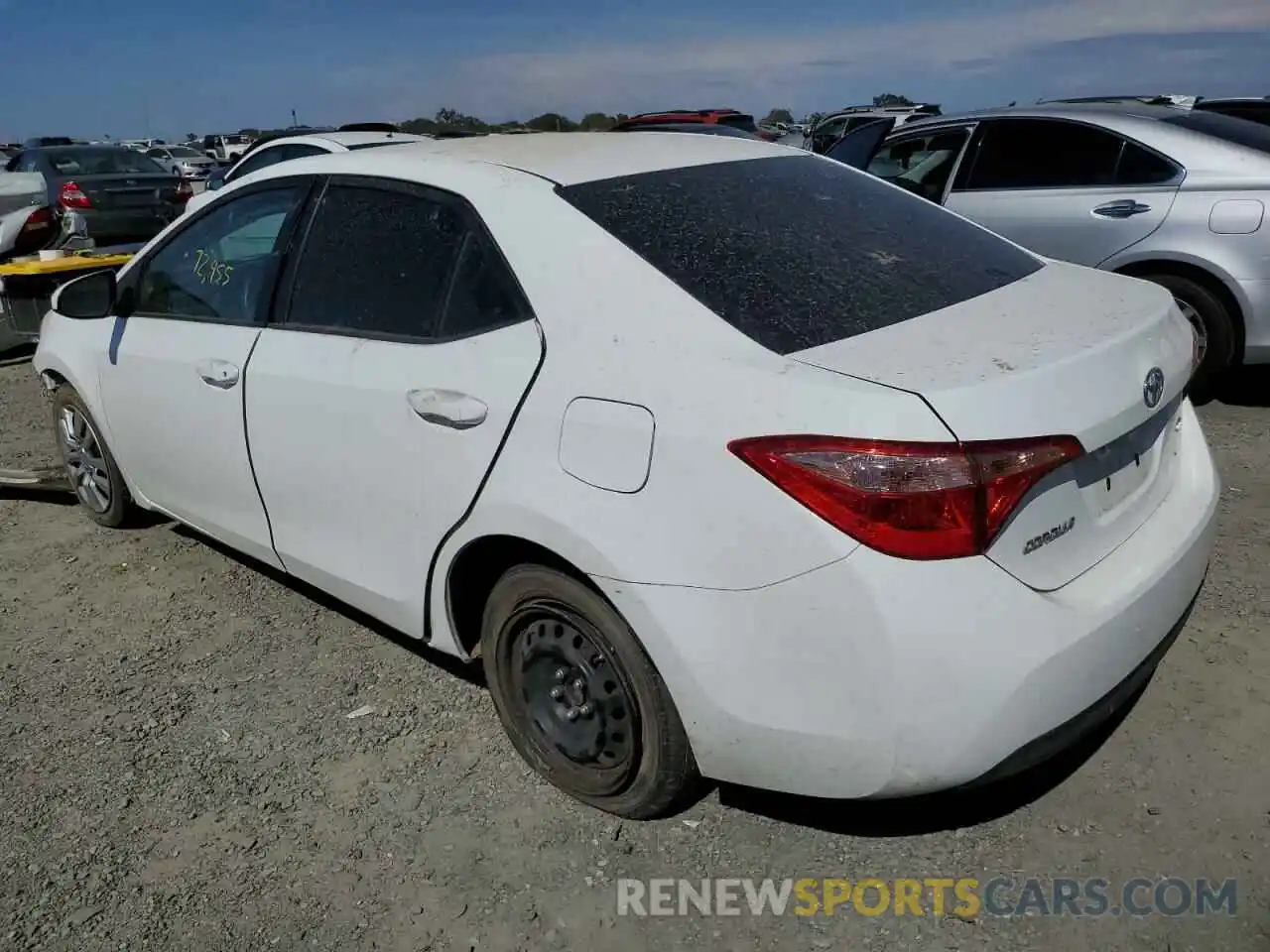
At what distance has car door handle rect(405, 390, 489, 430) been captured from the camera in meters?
2.56

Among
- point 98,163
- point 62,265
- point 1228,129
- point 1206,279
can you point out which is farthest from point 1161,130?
point 98,163

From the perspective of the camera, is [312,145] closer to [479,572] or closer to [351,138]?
[351,138]

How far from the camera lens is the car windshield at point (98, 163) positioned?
11.8 meters

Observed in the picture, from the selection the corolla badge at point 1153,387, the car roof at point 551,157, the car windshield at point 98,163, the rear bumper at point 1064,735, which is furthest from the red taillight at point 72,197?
the rear bumper at point 1064,735

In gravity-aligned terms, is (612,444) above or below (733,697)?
above

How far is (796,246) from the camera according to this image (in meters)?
2.68

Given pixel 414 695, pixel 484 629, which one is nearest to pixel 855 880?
pixel 484 629

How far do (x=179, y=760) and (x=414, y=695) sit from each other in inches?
27.4

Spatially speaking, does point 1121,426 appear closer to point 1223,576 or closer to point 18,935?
point 1223,576

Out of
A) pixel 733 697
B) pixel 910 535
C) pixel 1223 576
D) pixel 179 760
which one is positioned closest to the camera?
pixel 910 535

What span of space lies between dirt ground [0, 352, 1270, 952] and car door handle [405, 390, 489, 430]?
1014mm

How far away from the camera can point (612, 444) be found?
2.29 metres

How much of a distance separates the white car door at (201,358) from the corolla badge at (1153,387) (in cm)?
250

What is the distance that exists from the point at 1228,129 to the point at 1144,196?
61 centimetres
